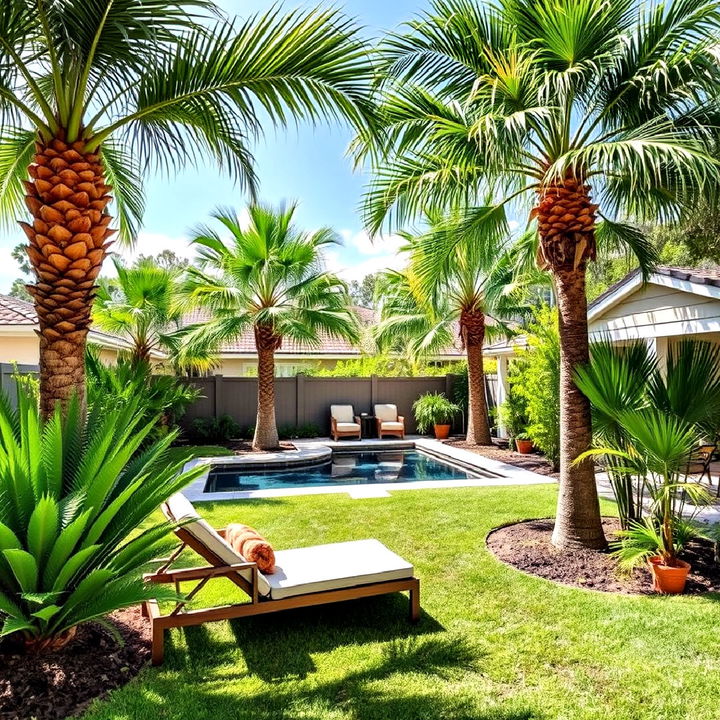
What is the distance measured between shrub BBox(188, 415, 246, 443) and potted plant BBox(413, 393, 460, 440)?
6362 mm

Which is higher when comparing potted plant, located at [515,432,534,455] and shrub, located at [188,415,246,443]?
shrub, located at [188,415,246,443]

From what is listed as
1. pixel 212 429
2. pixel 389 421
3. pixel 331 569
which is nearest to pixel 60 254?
pixel 331 569

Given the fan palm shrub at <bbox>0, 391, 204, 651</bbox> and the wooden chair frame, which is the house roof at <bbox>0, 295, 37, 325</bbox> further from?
the wooden chair frame

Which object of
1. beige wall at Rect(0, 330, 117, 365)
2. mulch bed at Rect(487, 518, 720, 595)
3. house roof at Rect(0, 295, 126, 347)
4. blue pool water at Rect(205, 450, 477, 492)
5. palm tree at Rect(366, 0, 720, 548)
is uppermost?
palm tree at Rect(366, 0, 720, 548)

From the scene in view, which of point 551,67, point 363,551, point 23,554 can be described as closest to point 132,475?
point 23,554

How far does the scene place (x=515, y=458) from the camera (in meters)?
13.4

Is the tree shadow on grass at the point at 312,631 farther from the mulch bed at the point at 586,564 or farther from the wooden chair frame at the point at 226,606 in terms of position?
the mulch bed at the point at 586,564

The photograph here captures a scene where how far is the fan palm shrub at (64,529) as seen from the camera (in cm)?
319

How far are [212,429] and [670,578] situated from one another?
46.6ft

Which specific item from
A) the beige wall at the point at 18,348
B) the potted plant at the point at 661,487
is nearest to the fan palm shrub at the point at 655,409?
the potted plant at the point at 661,487

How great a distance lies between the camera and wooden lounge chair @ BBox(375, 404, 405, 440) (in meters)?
18.0

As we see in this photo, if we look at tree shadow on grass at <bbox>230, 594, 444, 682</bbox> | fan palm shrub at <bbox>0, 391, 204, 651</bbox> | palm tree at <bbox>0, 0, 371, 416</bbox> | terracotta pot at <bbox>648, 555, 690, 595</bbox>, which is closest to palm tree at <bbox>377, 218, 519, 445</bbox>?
palm tree at <bbox>0, 0, 371, 416</bbox>

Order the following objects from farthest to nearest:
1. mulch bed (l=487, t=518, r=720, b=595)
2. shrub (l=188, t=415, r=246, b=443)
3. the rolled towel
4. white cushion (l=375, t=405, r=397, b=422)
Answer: white cushion (l=375, t=405, r=397, b=422) < shrub (l=188, t=415, r=246, b=443) < mulch bed (l=487, t=518, r=720, b=595) < the rolled towel

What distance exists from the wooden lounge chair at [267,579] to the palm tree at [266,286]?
9.28 m
